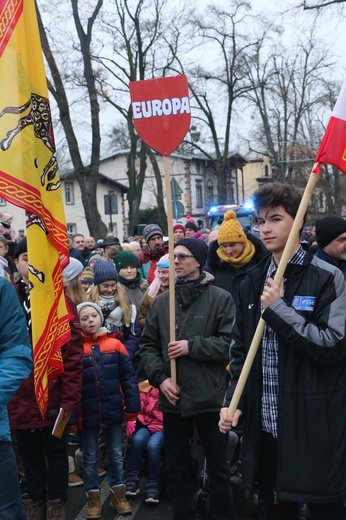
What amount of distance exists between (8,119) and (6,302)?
150cm

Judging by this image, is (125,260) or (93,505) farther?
(125,260)

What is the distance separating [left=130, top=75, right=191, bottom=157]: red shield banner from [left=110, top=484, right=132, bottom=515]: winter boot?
264 centimetres

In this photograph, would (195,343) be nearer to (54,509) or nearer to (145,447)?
(54,509)

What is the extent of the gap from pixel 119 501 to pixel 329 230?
2770mm

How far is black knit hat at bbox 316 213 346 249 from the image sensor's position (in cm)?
627

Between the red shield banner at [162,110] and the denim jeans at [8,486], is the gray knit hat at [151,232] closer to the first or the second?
the red shield banner at [162,110]

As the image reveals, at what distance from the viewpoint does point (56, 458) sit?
5.28m

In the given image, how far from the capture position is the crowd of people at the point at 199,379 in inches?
137

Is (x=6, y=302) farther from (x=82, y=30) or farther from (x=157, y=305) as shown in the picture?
(x=82, y=30)

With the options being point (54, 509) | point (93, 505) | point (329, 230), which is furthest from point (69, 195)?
point (54, 509)

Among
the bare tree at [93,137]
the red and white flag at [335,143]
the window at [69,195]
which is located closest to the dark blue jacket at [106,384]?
the red and white flag at [335,143]

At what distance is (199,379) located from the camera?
16.8 feet

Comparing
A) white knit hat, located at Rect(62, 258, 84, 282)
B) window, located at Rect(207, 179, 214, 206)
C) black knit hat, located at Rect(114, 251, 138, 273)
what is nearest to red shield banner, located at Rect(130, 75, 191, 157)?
white knit hat, located at Rect(62, 258, 84, 282)

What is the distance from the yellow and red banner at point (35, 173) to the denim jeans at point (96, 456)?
107cm
